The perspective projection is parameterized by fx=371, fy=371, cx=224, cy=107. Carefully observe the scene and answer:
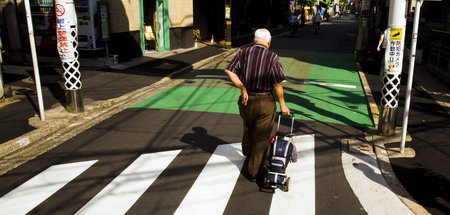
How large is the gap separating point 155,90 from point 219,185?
6.72 meters

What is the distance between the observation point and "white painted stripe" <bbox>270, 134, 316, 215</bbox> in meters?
4.59

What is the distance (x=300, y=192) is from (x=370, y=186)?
106cm

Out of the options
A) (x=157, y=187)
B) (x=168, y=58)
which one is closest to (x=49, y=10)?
(x=168, y=58)

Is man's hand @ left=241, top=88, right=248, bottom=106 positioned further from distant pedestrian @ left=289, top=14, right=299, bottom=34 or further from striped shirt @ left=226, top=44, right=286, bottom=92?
distant pedestrian @ left=289, top=14, right=299, bottom=34

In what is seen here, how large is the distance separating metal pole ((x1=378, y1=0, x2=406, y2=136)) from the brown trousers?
10.2ft

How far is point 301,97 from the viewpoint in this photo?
10.5 m

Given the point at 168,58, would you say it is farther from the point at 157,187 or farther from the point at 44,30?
the point at 157,187

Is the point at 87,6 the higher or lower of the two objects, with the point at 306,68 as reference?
higher

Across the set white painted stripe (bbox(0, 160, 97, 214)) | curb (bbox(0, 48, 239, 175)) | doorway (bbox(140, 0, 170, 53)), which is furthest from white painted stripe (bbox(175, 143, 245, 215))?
doorway (bbox(140, 0, 170, 53))

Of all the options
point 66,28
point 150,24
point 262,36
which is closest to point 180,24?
point 150,24

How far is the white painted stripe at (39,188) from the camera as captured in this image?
4.68 meters

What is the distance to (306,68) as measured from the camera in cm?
1554

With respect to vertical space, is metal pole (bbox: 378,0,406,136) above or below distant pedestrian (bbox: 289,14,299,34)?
below

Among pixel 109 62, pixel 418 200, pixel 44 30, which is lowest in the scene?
pixel 418 200
